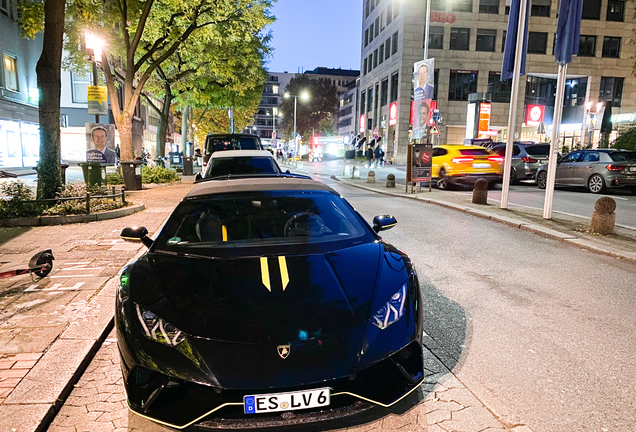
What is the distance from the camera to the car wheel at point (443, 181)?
1764 cm

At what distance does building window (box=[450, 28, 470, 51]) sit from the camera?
47.5 m

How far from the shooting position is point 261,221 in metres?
3.72

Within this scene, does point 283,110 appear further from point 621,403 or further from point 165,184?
point 621,403

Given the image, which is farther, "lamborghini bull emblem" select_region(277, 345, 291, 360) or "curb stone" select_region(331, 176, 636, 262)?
"curb stone" select_region(331, 176, 636, 262)

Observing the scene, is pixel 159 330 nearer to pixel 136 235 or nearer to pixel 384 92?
pixel 136 235

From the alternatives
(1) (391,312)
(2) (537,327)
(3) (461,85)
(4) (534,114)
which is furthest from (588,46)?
(1) (391,312)

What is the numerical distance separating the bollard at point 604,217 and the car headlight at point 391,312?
24.5 ft

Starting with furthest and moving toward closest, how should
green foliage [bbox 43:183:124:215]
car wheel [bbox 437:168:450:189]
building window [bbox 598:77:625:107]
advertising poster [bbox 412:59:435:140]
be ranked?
building window [bbox 598:77:625:107] < advertising poster [bbox 412:59:435:140] < car wheel [bbox 437:168:450:189] < green foliage [bbox 43:183:124:215]

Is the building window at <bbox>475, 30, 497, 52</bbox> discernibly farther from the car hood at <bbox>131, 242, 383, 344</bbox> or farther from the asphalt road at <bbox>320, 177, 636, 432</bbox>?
the car hood at <bbox>131, 242, 383, 344</bbox>

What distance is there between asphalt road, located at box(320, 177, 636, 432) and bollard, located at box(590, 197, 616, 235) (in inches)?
52.9

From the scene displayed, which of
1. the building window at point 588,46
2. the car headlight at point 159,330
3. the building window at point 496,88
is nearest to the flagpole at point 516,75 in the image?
the car headlight at point 159,330

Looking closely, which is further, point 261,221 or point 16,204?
point 16,204

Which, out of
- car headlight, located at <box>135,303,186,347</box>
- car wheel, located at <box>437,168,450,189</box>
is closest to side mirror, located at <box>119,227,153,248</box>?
car headlight, located at <box>135,303,186,347</box>

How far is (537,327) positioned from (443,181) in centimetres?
1424
